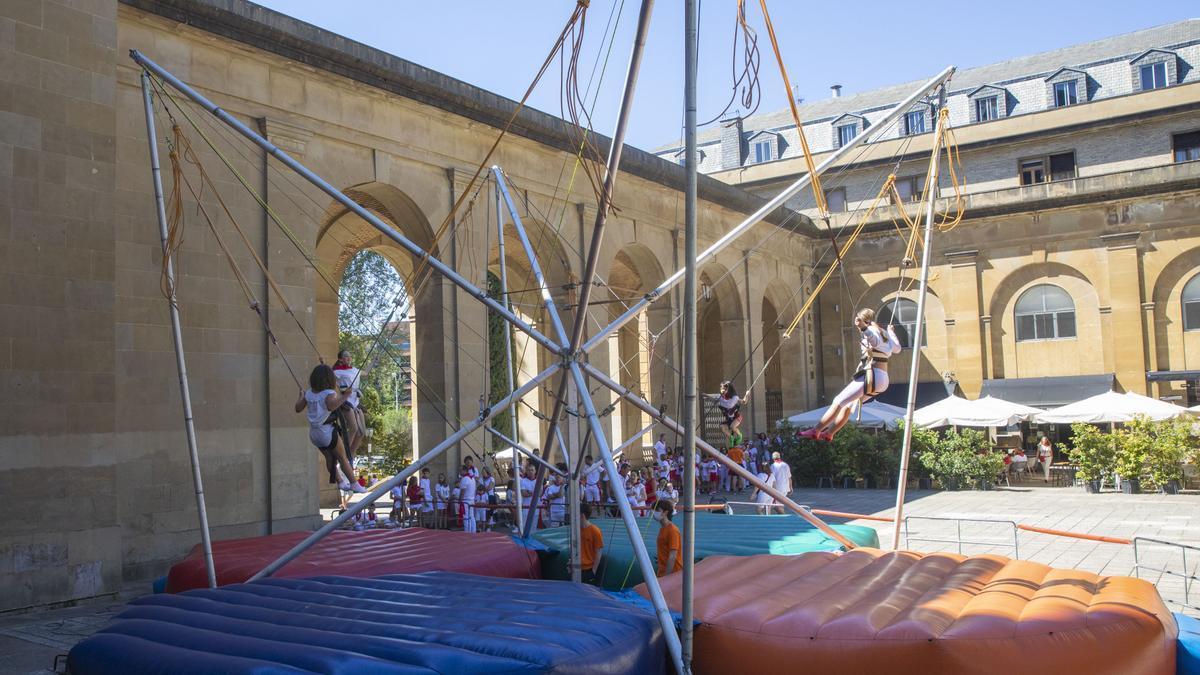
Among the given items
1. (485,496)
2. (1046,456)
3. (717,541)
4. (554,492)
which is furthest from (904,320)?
(717,541)

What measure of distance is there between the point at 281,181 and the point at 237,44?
2310mm

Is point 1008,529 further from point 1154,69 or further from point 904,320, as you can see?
point 1154,69

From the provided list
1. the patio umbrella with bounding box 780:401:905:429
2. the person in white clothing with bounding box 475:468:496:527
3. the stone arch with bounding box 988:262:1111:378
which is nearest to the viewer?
the person in white clothing with bounding box 475:468:496:527

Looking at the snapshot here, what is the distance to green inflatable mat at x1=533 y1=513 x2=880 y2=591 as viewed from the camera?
11109 millimetres

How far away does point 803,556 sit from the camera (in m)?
9.55

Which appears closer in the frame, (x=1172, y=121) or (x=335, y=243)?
(x=335, y=243)

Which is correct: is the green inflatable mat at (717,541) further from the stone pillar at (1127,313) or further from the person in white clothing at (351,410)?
the stone pillar at (1127,313)

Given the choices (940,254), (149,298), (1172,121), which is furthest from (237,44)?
(1172,121)

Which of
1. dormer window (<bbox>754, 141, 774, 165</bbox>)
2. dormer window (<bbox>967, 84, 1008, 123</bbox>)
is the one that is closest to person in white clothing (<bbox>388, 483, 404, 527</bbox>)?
dormer window (<bbox>754, 141, 774, 165</bbox>)

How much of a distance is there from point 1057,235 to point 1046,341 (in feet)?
11.8

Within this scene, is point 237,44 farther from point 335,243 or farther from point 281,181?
point 335,243

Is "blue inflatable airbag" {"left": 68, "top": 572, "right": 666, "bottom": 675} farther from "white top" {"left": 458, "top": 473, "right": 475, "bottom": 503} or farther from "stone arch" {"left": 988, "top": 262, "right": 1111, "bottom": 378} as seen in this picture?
"stone arch" {"left": 988, "top": 262, "right": 1111, "bottom": 378}

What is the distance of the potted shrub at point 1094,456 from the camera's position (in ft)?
79.7

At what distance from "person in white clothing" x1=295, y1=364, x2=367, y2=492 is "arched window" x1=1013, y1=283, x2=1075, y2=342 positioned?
28585 mm
